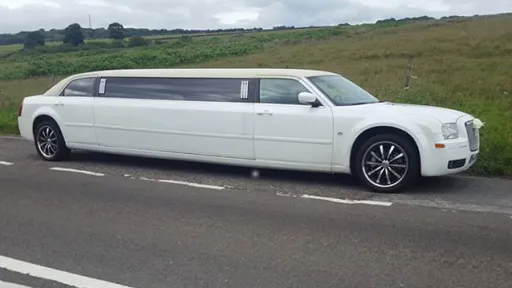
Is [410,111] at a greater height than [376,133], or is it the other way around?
[410,111]

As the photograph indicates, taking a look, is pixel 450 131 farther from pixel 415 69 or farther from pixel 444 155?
pixel 415 69

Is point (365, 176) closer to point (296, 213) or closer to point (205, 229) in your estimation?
point (296, 213)

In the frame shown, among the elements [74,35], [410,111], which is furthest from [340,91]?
[74,35]

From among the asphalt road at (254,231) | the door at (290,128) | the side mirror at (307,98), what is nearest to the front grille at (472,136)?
the asphalt road at (254,231)

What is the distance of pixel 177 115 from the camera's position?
8.19 metres

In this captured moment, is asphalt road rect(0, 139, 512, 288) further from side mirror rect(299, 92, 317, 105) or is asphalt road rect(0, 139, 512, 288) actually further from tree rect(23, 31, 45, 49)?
tree rect(23, 31, 45, 49)

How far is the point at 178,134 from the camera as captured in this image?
822 cm

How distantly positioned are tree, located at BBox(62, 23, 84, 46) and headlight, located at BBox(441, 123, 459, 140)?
209ft

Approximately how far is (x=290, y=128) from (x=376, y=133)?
112cm

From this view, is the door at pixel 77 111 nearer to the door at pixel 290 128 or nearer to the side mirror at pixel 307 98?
the door at pixel 290 128

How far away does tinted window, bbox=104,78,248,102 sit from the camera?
7.89 metres

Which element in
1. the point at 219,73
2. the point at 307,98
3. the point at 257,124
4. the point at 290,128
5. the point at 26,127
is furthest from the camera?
the point at 26,127

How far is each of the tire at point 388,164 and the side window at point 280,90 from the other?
1.17 metres

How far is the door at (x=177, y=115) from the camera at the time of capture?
25.4 feet
